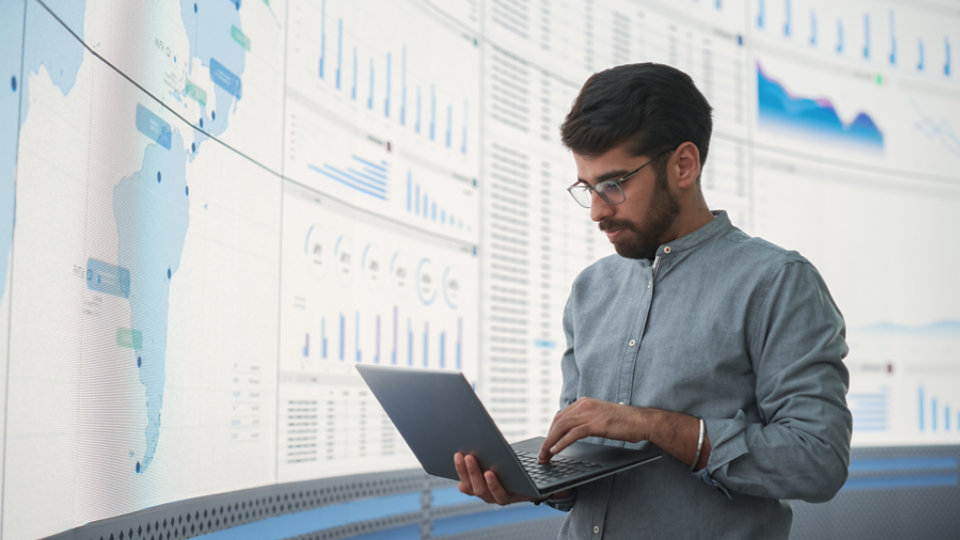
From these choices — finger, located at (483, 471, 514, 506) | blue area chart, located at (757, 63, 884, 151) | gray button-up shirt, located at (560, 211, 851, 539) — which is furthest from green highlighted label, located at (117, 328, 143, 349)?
blue area chart, located at (757, 63, 884, 151)

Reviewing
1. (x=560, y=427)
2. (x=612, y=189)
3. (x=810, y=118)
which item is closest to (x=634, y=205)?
(x=612, y=189)

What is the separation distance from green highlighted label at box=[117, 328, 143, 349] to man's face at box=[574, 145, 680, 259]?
632mm

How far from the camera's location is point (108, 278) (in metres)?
1.02

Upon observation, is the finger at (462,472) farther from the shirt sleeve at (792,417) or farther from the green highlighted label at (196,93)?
the green highlighted label at (196,93)

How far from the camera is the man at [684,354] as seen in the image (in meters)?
0.95

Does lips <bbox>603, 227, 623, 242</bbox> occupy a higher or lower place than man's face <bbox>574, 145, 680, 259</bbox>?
lower

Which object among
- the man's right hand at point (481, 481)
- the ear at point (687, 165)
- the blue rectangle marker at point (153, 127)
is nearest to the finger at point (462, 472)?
the man's right hand at point (481, 481)

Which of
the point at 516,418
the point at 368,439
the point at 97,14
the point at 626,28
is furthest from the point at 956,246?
the point at 97,14

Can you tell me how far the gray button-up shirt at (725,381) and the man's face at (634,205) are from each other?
3 centimetres

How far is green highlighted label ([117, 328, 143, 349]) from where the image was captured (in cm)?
104

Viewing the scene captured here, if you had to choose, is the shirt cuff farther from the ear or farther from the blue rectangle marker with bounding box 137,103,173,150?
the blue rectangle marker with bounding box 137,103,173,150

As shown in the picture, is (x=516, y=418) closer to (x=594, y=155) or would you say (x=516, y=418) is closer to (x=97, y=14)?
(x=594, y=155)

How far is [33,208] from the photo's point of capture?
2.86 ft

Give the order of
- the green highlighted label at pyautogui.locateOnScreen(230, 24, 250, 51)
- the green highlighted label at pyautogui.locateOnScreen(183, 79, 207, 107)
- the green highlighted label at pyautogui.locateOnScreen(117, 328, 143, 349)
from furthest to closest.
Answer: the green highlighted label at pyautogui.locateOnScreen(230, 24, 250, 51) < the green highlighted label at pyautogui.locateOnScreen(183, 79, 207, 107) < the green highlighted label at pyautogui.locateOnScreen(117, 328, 143, 349)
